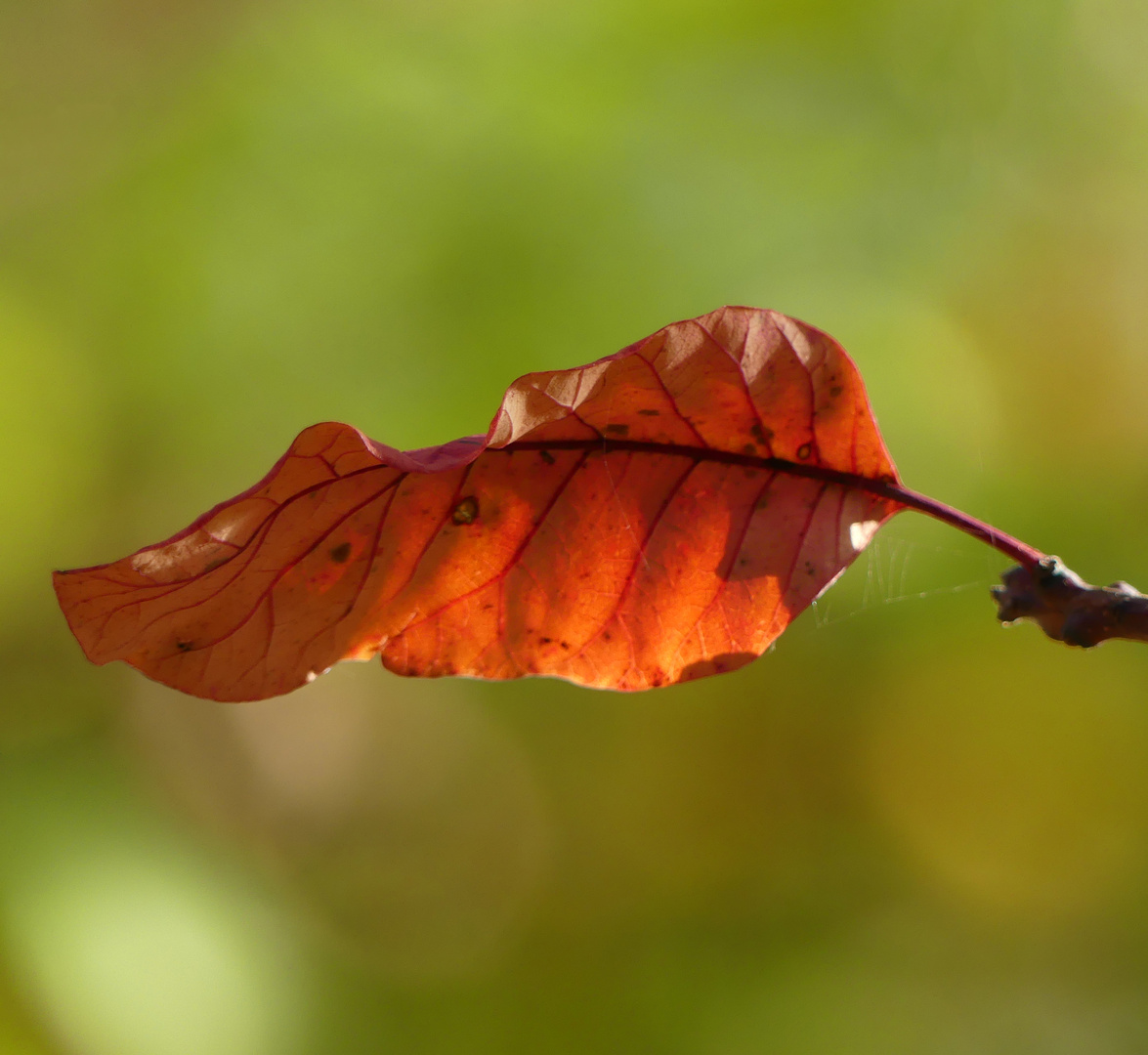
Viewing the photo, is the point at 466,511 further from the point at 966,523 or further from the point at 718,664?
the point at 966,523

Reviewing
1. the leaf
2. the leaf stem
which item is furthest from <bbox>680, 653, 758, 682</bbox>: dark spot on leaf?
the leaf stem

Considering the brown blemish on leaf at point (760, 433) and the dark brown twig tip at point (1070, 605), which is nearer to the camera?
the dark brown twig tip at point (1070, 605)

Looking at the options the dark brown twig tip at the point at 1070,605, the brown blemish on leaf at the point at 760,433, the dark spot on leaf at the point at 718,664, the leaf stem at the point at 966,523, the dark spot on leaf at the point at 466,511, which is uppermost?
the brown blemish on leaf at the point at 760,433

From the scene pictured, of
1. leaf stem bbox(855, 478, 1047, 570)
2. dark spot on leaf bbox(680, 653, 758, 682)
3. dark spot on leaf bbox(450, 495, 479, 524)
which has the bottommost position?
dark spot on leaf bbox(680, 653, 758, 682)

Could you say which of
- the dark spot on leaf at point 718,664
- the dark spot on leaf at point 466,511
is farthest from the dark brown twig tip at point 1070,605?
the dark spot on leaf at point 466,511

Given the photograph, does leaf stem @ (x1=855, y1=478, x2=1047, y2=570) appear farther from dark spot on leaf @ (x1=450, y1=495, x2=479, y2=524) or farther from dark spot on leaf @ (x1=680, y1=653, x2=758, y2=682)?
dark spot on leaf @ (x1=450, y1=495, x2=479, y2=524)

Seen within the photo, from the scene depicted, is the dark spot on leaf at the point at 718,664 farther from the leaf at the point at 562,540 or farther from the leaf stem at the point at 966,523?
the leaf stem at the point at 966,523

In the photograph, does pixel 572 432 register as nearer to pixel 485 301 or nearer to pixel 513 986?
pixel 485 301

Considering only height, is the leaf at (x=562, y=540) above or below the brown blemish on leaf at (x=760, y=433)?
below

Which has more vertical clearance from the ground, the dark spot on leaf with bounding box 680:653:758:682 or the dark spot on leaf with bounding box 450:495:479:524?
the dark spot on leaf with bounding box 450:495:479:524
